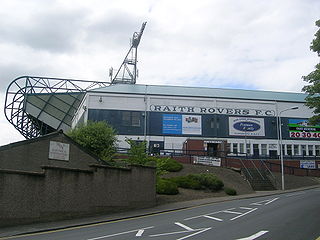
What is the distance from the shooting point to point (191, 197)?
2473 centimetres

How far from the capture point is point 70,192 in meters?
16.0

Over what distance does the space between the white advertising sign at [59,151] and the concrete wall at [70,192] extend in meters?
4.26

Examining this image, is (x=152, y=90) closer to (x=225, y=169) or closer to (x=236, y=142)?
(x=236, y=142)

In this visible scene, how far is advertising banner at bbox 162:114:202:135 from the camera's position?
5313 cm

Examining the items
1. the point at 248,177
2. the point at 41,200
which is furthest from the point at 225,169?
the point at 41,200

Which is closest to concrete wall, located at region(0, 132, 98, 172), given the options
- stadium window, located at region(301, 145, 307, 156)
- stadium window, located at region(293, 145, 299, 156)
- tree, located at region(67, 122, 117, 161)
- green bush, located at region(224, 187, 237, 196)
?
tree, located at region(67, 122, 117, 161)

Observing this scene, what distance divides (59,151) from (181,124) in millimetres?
33926

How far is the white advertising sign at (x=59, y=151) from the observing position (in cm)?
2052

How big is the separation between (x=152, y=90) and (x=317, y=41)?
39.6 metres

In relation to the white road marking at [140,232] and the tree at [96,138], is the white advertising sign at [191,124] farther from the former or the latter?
the white road marking at [140,232]

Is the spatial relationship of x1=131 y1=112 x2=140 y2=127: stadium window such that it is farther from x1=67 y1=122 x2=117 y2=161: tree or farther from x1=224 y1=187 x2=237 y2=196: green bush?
x1=224 y1=187 x2=237 y2=196: green bush

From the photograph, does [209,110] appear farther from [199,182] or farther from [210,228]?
[210,228]

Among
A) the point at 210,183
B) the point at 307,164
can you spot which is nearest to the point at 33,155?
the point at 210,183

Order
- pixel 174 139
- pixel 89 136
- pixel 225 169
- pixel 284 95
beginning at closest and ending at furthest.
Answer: pixel 89 136 < pixel 225 169 < pixel 174 139 < pixel 284 95
